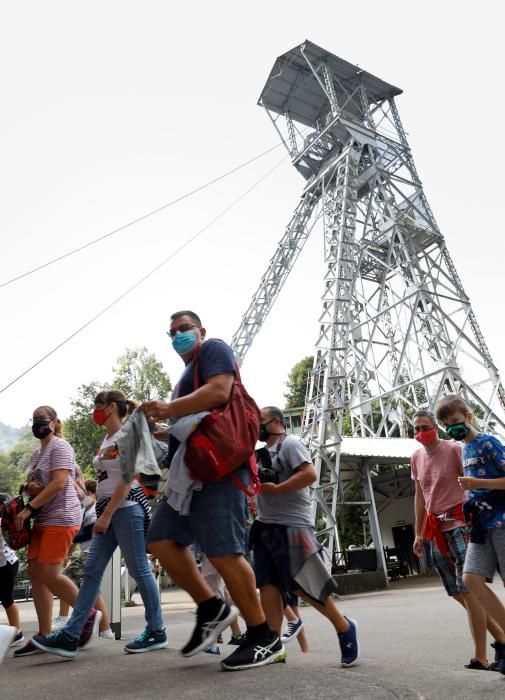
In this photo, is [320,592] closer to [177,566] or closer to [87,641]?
[177,566]

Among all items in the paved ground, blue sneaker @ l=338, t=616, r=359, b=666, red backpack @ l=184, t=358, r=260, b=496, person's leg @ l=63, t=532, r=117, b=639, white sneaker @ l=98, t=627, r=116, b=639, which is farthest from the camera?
white sneaker @ l=98, t=627, r=116, b=639

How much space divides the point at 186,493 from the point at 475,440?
1.83m

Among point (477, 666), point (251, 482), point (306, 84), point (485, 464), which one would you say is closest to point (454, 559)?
point (477, 666)

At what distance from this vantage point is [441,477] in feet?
14.4

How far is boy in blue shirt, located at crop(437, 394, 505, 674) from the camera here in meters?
3.26

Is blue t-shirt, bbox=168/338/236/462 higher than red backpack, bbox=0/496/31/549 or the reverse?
higher

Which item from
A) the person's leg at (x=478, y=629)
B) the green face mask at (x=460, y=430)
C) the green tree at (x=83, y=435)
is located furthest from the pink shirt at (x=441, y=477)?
the green tree at (x=83, y=435)

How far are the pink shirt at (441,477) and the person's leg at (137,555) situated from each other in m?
2.10

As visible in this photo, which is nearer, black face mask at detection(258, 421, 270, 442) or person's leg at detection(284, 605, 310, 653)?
black face mask at detection(258, 421, 270, 442)

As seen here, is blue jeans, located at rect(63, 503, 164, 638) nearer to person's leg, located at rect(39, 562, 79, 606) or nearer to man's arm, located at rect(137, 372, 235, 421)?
person's leg, located at rect(39, 562, 79, 606)

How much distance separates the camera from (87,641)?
402 cm

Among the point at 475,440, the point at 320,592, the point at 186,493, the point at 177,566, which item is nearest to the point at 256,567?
the point at 320,592

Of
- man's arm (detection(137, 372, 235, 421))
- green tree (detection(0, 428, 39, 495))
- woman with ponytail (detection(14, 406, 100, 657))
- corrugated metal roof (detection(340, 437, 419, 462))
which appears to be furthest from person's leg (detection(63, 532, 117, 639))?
green tree (detection(0, 428, 39, 495))

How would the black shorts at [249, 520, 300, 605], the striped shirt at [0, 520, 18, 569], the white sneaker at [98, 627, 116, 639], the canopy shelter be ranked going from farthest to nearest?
the canopy shelter < the white sneaker at [98, 627, 116, 639] < the striped shirt at [0, 520, 18, 569] < the black shorts at [249, 520, 300, 605]
